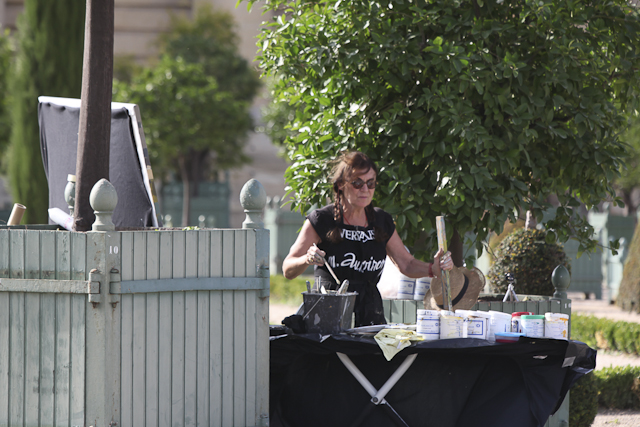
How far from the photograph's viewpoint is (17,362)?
3.50m

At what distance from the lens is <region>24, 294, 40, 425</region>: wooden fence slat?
11.3 ft

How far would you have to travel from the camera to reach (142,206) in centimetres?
507

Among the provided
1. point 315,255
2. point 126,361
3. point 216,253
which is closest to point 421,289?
point 315,255

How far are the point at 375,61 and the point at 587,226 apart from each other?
6.50 ft

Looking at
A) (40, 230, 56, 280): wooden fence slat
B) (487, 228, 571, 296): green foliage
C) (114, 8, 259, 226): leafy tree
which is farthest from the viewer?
(114, 8, 259, 226): leafy tree

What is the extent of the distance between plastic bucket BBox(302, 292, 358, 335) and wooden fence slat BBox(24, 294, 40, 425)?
4.04ft

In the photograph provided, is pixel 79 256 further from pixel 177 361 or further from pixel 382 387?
pixel 382 387

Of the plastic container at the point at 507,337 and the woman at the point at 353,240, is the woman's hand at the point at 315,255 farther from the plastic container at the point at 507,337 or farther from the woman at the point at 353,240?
the plastic container at the point at 507,337

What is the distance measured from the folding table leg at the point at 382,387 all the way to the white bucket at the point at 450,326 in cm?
22

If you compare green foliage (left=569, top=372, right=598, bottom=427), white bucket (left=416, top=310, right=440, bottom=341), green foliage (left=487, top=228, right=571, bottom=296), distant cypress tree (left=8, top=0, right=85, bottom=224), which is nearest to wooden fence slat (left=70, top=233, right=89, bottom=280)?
white bucket (left=416, top=310, right=440, bottom=341)

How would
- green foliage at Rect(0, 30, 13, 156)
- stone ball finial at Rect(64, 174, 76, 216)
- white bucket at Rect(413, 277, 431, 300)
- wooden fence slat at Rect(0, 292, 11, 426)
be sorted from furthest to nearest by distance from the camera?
green foliage at Rect(0, 30, 13, 156) → white bucket at Rect(413, 277, 431, 300) → stone ball finial at Rect(64, 174, 76, 216) → wooden fence slat at Rect(0, 292, 11, 426)

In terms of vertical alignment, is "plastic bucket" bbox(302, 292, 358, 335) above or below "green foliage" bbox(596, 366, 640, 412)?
above

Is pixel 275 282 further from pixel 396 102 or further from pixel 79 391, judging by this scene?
pixel 79 391

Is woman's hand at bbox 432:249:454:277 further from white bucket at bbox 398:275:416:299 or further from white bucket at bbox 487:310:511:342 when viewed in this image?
white bucket at bbox 398:275:416:299
